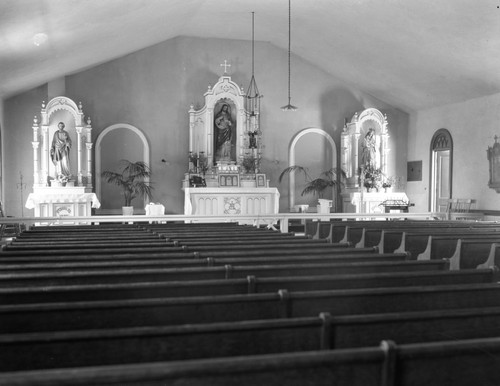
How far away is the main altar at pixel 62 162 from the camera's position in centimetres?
1018

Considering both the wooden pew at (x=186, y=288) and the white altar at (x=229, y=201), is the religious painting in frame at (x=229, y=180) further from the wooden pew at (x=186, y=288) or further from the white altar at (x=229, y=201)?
the wooden pew at (x=186, y=288)

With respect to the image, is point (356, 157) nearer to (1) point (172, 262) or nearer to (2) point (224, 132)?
(2) point (224, 132)

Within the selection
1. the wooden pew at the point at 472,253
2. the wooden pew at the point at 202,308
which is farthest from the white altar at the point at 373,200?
the wooden pew at the point at 202,308

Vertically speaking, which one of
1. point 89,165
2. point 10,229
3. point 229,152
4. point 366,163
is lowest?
point 10,229

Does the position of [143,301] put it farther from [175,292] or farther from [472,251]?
[472,251]

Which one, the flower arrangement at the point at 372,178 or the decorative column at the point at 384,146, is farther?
the decorative column at the point at 384,146

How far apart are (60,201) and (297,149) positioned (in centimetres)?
591

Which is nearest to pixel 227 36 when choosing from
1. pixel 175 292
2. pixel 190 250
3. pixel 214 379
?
pixel 190 250

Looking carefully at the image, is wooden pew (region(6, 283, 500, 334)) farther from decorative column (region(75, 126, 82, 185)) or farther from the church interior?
decorative column (region(75, 126, 82, 185))

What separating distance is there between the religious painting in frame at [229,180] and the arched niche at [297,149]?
6.08 feet

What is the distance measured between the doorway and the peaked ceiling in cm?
88

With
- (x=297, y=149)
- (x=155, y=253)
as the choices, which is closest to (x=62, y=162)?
(x=297, y=149)

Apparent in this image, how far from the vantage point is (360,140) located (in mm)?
12617

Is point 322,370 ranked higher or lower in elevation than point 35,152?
lower
